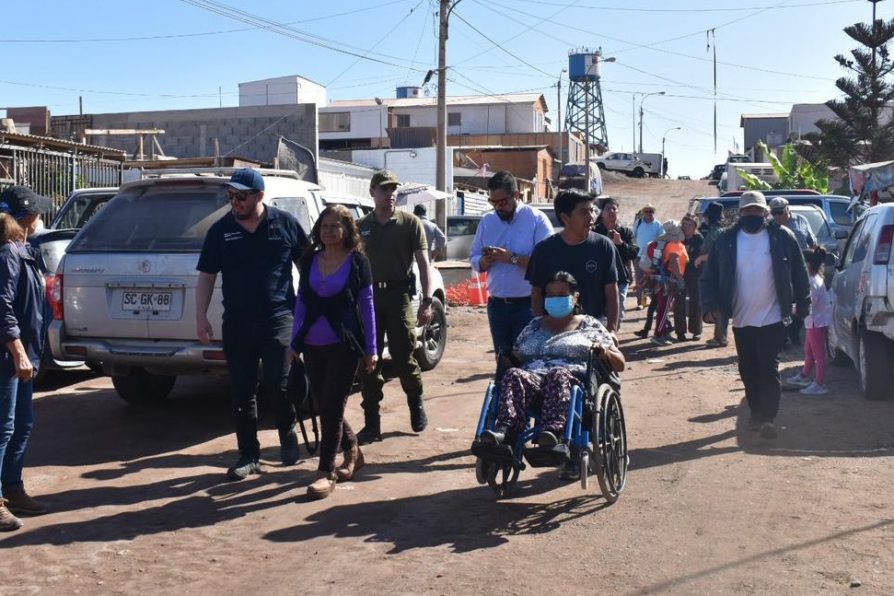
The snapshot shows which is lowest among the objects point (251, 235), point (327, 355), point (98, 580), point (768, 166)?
point (98, 580)

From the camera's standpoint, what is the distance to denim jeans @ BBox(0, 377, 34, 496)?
5.74 m

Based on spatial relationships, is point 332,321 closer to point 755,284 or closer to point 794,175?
point 755,284

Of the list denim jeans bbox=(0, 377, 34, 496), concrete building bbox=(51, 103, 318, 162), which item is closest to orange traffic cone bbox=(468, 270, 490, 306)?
concrete building bbox=(51, 103, 318, 162)

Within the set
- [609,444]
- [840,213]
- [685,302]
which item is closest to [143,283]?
[609,444]

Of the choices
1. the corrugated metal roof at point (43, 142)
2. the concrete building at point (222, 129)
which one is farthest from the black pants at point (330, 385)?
the concrete building at point (222, 129)

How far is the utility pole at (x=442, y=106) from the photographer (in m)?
25.8

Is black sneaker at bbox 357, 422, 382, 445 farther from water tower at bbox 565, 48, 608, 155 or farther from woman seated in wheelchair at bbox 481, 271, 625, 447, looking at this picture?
water tower at bbox 565, 48, 608, 155

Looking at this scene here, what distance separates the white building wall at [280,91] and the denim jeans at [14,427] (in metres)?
55.2

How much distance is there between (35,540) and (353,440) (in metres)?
2.07

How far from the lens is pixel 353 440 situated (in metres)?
6.86

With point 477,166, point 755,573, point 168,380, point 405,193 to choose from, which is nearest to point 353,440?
point 755,573

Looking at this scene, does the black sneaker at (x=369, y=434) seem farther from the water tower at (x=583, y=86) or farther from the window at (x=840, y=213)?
the water tower at (x=583, y=86)

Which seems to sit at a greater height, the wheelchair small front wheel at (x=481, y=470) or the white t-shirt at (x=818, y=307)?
the white t-shirt at (x=818, y=307)

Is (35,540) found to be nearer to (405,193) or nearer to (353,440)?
(353,440)
